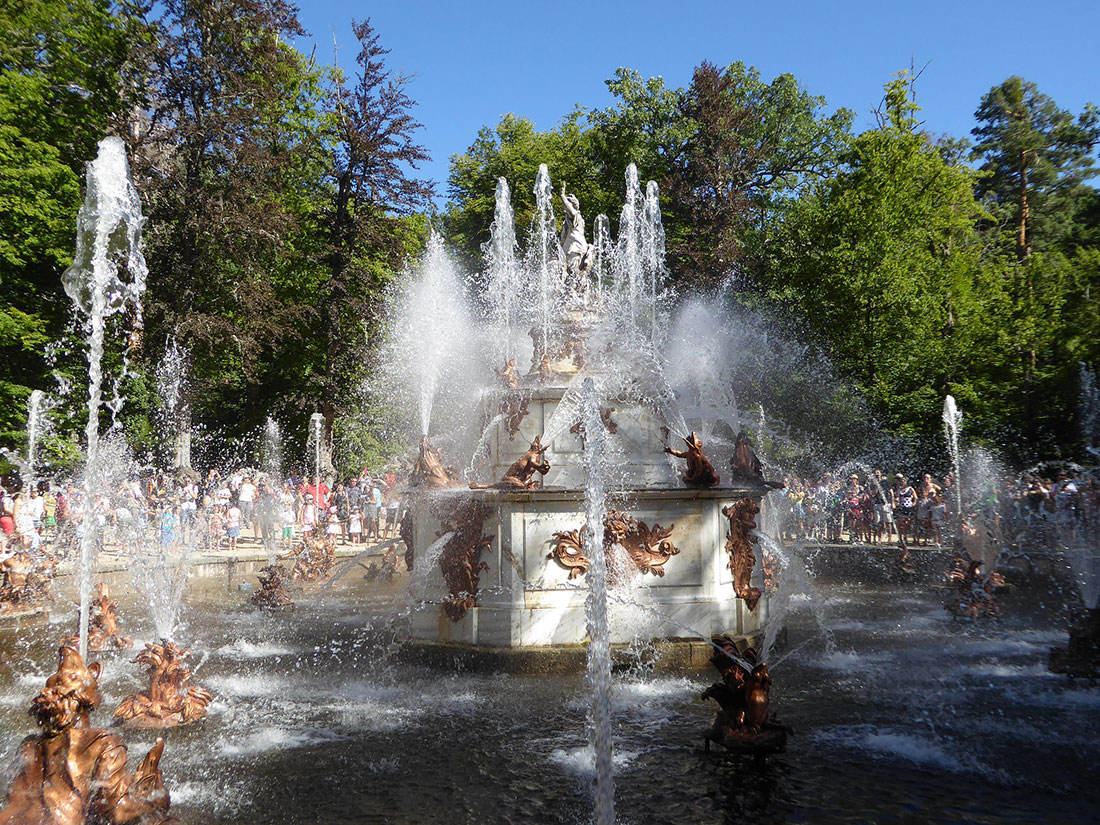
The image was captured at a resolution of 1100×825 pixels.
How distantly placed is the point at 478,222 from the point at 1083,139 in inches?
1178

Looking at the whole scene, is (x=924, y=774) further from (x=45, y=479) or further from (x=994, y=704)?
(x=45, y=479)

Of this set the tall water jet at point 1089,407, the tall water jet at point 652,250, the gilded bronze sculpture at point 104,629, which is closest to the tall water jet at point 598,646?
the gilded bronze sculpture at point 104,629

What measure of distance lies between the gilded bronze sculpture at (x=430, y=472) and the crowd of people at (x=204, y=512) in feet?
28.6

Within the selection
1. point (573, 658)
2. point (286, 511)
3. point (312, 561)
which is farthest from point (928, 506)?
point (286, 511)

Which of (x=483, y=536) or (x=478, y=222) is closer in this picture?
(x=483, y=536)

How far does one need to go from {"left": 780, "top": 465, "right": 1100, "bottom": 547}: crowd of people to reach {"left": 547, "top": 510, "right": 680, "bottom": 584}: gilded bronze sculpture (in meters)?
10.8

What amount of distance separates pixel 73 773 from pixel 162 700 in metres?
2.90

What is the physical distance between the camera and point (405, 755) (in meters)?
6.48

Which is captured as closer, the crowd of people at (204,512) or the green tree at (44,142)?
the crowd of people at (204,512)

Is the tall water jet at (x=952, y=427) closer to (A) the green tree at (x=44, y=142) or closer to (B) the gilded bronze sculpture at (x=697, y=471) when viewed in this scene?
(B) the gilded bronze sculpture at (x=697, y=471)

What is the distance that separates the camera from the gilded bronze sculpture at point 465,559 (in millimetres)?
9352

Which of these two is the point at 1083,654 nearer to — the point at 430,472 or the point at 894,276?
the point at 430,472

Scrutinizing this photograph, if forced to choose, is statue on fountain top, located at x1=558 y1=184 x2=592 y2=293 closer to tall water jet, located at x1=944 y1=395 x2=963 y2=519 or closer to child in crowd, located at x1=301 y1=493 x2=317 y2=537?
child in crowd, located at x1=301 y1=493 x2=317 y2=537

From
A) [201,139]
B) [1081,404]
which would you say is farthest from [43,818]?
[1081,404]
